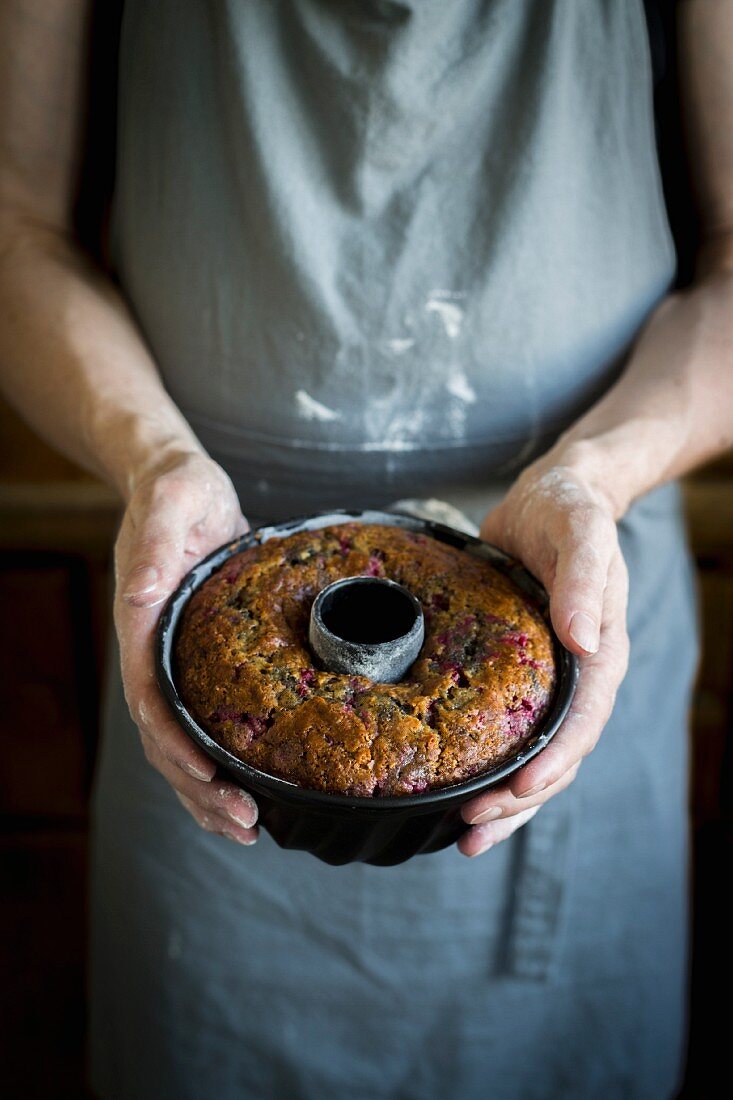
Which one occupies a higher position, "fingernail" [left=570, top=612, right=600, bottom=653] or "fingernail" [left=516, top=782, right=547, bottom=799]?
"fingernail" [left=570, top=612, right=600, bottom=653]

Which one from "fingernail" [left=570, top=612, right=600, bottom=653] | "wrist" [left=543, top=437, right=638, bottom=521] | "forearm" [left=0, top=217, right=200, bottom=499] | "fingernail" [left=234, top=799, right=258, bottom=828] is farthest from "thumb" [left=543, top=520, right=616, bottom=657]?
"forearm" [left=0, top=217, right=200, bottom=499]

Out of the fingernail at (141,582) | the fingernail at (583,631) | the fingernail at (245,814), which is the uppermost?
the fingernail at (583,631)

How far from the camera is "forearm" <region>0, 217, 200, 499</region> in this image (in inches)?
42.7

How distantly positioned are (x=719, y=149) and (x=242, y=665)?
791 mm

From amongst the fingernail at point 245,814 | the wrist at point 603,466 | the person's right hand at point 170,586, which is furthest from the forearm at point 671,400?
the fingernail at point 245,814

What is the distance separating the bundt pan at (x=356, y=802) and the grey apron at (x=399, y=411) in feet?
0.91

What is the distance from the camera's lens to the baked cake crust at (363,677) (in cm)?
80

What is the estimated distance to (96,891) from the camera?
138 cm

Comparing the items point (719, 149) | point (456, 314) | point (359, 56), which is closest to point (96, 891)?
point (456, 314)

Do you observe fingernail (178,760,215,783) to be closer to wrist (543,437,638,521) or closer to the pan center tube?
the pan center tube

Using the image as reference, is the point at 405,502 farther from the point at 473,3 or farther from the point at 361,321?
the point at 473,3

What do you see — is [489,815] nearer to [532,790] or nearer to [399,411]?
[532,790]

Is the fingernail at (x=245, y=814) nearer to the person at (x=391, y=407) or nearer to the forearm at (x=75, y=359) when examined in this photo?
the person at (x=391, y=407)

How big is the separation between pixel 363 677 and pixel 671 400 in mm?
510
